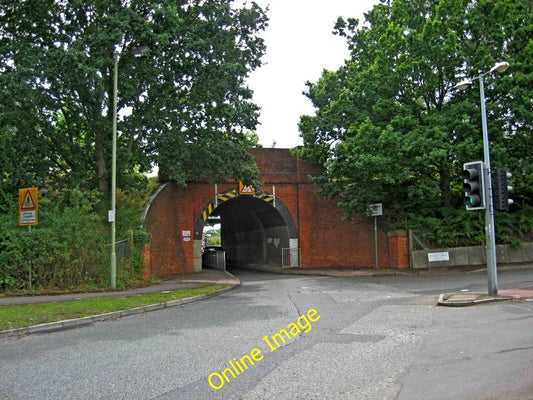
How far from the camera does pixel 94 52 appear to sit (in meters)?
17.2

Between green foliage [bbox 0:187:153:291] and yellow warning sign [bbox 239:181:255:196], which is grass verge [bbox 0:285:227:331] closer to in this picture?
green foliage [bbox 0:187:153:291]

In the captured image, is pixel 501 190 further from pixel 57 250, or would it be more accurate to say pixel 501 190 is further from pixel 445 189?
pixel 57 250

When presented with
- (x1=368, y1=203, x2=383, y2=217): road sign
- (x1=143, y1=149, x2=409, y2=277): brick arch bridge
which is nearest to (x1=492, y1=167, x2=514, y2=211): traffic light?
(x1=368, y1=203, x2=383, y2=217): road sign

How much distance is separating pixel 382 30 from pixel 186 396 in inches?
943

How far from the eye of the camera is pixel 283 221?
95.2 ft

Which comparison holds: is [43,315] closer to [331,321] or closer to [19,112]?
[331,321]

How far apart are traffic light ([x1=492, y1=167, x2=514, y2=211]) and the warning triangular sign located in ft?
45.4

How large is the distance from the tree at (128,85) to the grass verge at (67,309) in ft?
23.0

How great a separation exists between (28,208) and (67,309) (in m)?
5.30

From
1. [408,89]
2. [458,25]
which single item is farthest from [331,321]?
[458,25]

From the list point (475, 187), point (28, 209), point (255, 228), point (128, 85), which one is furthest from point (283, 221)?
point (475, 187)

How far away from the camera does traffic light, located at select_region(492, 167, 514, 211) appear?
13.0 meters

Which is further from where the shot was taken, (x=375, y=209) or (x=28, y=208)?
(x=375, y=209)

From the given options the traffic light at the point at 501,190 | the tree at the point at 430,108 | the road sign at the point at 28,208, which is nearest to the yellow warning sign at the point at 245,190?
the tree at the point at 430,108
